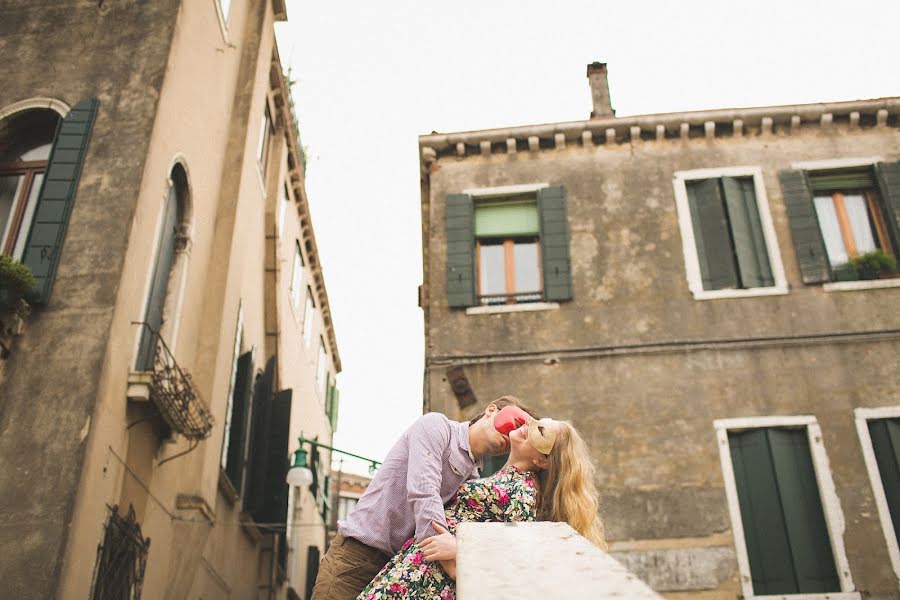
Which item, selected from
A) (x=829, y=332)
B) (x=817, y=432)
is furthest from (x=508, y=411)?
(x=829, y=332)

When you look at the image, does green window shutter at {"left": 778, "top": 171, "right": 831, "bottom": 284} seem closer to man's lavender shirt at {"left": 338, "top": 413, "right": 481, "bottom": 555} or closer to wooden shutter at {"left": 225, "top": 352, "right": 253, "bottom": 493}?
wooden shutter at {"left": 225, "top": 352, "right": 253, "bottom": 493}

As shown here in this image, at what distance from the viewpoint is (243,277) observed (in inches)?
517

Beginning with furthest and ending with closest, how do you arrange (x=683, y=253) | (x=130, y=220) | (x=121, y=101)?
1. (x=683, y=253)
2. (x=121, y=101)
3. (x=130, y=220)

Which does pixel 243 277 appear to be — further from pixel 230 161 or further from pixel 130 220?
pixel 130 220

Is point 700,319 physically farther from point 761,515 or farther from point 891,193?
point 891,193

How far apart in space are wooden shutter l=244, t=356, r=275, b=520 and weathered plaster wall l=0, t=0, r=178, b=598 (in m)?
6.16

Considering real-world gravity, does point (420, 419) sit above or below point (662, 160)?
below

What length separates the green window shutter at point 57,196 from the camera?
303 inches

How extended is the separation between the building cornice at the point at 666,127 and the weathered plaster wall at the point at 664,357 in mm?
151

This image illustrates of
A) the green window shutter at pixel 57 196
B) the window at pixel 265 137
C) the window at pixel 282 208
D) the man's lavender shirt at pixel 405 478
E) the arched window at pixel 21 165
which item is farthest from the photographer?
the window at pixel 282 208

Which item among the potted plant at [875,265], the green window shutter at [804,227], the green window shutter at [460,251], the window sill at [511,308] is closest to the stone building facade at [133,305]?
the green window shutter at [460,251]

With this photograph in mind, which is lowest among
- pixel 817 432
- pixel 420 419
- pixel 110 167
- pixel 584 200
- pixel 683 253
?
pixel 420 419

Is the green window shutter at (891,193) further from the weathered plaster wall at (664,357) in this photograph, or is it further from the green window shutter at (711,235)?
the green window shutter at (711,235)

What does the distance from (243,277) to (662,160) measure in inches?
245
